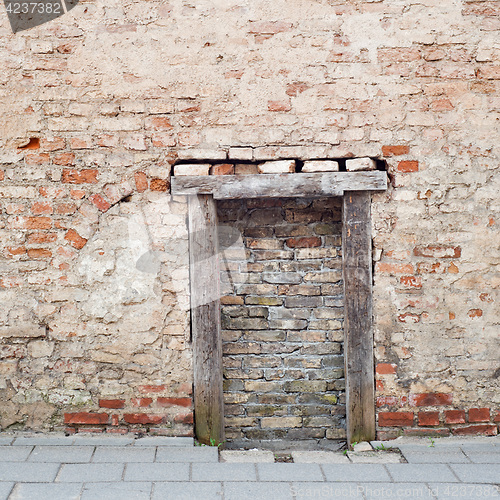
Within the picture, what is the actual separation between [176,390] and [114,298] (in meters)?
0.64

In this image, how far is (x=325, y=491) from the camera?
224 cm

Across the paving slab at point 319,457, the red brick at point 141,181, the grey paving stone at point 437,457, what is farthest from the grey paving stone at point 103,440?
the grey paving stone at point 437,457

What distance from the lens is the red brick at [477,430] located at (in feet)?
9.14

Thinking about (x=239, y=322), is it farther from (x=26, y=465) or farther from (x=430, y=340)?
(x=26, y=465)

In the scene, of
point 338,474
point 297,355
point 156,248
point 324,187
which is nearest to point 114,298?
point 156,248

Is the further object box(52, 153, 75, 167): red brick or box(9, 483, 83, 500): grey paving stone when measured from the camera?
box(52, 153, 75, 167): red brick

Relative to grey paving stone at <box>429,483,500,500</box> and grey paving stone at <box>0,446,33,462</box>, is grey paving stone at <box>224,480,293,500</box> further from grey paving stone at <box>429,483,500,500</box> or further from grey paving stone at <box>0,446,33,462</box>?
grey paving stone at <box>0,446,33,462</box>

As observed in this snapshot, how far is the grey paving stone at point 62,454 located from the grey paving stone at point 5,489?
25 centimetres

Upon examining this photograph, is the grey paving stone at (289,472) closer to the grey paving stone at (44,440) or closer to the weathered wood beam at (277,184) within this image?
the grey paving stone at (44,440)

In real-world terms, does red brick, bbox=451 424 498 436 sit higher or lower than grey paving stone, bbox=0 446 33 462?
lower

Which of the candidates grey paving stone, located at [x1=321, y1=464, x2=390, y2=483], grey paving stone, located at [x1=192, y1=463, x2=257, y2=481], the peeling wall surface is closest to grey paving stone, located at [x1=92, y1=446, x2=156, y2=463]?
the peeling wall surface

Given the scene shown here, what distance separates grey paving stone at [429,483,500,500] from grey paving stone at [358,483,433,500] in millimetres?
45

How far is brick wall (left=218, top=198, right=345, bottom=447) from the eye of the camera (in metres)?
2.88

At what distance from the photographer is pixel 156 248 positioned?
2.72 metres
